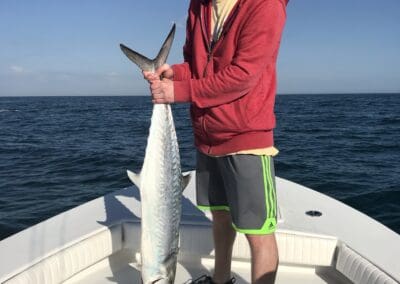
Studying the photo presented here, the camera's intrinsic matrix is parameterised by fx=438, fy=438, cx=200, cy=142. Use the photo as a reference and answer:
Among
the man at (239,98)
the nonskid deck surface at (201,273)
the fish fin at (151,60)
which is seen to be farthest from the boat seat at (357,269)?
the fish fin at (151,60)

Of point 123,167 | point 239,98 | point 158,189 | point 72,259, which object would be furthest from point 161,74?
point 123,167

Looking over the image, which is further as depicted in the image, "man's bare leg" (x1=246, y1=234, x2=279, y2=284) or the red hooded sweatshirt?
"man's bare leg" (x1=246, y1=234, x2=279, y2=284)

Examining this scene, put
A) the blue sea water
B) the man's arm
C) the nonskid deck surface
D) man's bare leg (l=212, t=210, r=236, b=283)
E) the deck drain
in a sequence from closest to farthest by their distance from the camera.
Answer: the man's arm, man's bare leg (l=212, t=210, r=236, b=283), the nonskid deck surface, the deck drain, the blue sea water

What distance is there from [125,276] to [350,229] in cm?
162

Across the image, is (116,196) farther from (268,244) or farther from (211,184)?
(268,244)

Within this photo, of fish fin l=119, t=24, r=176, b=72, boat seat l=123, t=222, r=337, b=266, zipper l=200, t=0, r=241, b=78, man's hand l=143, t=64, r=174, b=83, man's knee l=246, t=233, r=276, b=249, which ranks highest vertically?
zipper l=200, t=0, r=241, b=78

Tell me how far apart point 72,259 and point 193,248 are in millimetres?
837

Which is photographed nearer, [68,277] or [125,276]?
[68,277]

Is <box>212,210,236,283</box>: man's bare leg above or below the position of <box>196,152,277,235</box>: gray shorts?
below

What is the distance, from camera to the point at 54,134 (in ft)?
60.5

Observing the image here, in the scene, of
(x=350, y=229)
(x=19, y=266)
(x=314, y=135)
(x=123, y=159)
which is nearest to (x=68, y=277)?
(x=19, y=266)

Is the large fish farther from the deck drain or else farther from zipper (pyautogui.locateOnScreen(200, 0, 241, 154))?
the deck drain

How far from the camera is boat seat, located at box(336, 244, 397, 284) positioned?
249 cm

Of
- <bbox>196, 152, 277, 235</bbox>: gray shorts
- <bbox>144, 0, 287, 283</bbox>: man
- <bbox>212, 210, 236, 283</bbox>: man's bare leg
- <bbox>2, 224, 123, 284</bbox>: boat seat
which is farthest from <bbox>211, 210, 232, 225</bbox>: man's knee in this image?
<bbox>2, 224, 123, 284</bbox>: boat seat
